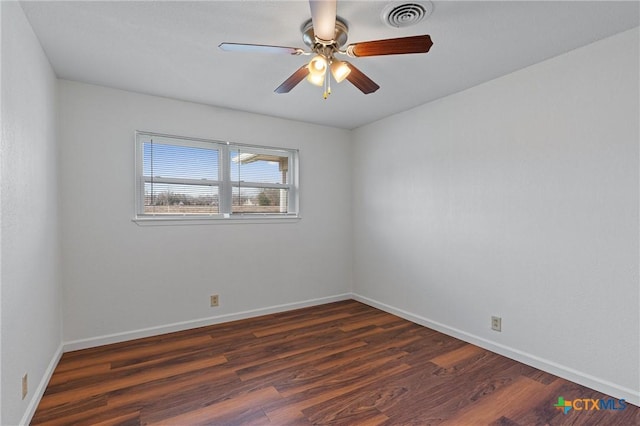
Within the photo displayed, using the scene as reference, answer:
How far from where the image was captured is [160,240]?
3211mm

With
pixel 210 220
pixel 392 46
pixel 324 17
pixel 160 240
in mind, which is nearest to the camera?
pixel 324 17

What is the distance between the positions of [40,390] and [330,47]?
112 inches

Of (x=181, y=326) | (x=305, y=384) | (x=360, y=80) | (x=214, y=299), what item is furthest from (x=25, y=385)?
(x=360, y=80)

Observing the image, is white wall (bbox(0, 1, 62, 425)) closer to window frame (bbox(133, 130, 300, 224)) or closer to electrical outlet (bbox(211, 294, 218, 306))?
window frame (bbox(133, 130, 300, 224))

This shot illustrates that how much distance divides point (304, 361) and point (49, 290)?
200 cm

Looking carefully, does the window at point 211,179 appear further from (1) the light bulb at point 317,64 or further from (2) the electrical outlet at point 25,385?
(1) the light bulb at point 317,64

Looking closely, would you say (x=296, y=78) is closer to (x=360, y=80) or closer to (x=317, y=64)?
(x=317, y=64)

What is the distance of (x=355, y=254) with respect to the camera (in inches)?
175

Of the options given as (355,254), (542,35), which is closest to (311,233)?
(355,254)

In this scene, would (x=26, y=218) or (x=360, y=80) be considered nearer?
(x=26, y=218)

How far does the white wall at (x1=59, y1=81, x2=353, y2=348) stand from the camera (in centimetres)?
286

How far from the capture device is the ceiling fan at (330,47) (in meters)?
1.62

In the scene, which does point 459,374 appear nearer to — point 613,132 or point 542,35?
point 613,132

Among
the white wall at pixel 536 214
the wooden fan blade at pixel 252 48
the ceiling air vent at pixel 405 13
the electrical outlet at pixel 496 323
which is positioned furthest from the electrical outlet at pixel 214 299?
the ceiling air vent at pixel 405 13
